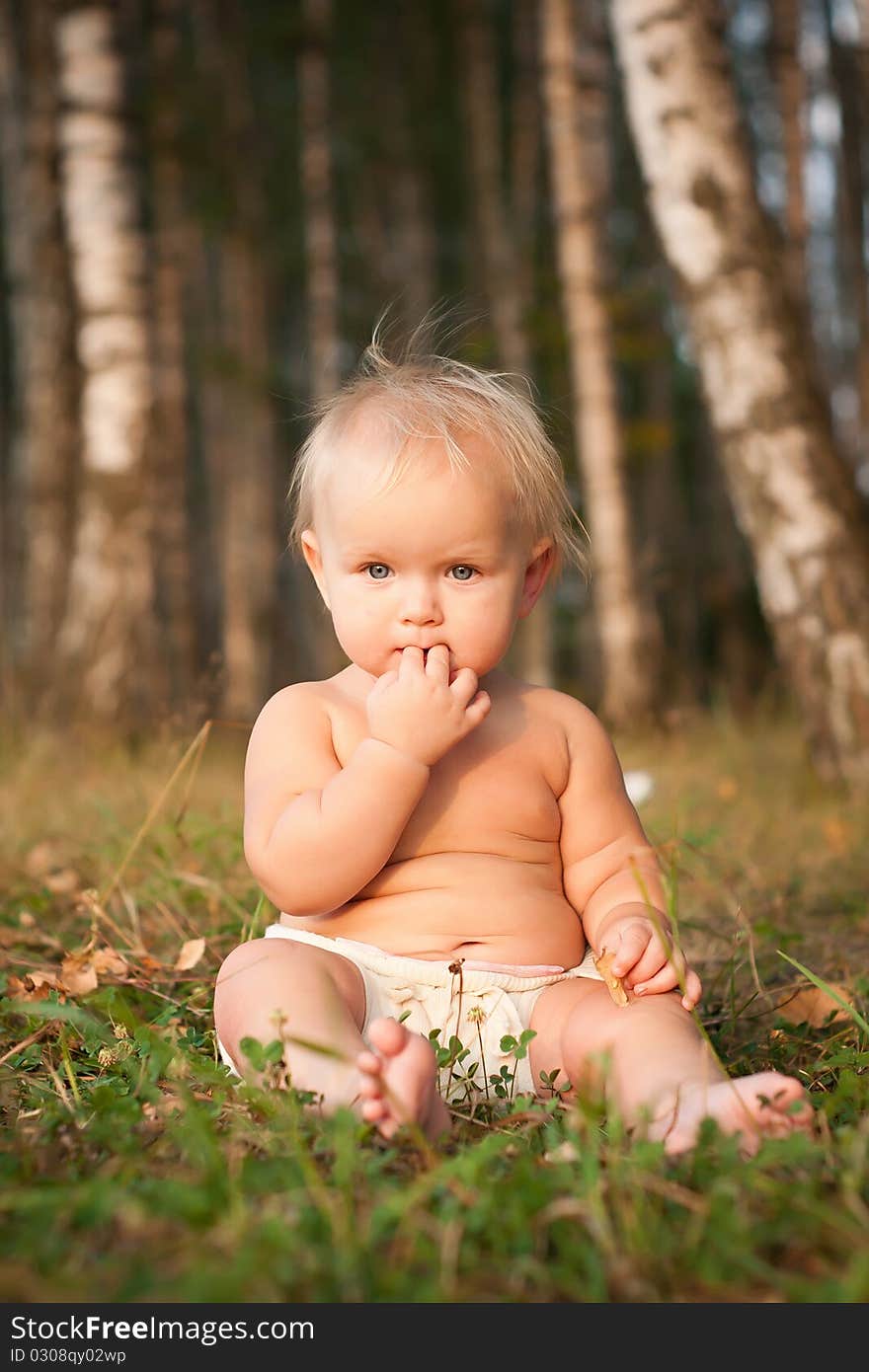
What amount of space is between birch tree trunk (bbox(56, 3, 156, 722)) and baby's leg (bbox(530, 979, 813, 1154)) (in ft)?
14.9

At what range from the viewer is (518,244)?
14.1m

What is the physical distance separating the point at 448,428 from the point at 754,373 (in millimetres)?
3117

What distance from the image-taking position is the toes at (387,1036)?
1695mm

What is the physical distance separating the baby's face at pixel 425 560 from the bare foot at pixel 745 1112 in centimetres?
77

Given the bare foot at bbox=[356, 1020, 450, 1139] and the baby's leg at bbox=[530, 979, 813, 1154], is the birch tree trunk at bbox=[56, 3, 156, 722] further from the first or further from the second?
the bare foot at bbox=[356, 1020, 450, 1139]

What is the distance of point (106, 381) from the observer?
6.57 m

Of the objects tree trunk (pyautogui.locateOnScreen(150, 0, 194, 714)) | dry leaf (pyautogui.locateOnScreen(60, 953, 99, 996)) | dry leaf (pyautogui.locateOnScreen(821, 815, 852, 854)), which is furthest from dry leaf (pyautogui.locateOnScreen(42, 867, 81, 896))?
tree trunk (pyautogui.locateOnScreen(150, 0, 194, 714))

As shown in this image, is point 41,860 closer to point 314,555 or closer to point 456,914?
point 314,555

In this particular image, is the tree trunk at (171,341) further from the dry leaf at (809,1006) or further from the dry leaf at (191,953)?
the dry leaf at (809,1006)

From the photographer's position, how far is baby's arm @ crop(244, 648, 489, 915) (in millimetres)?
2057

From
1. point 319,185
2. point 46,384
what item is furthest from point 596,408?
point 319,185

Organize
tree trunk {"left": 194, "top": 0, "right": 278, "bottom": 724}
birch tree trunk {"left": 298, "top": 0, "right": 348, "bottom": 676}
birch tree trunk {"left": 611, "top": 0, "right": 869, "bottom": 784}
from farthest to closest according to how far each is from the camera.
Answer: tree trunk {"left": 194, "top": 0, "right": 278, "bottom": 724}, birch tree trunk {"left": 298, "top": 0, "right": 348, "bottom": 676}, birch tree trunk {"left": 611, "top": 0, "right": 869, "bottom": 784}

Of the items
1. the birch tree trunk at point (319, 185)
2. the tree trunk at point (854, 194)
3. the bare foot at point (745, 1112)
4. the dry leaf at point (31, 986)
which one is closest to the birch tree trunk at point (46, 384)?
the birch tree trunk at point (319, 185)

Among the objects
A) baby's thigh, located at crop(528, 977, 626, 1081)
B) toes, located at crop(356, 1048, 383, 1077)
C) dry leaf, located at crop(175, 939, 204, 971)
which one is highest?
toes, located at crop(356, 1048, 383, 1077)
